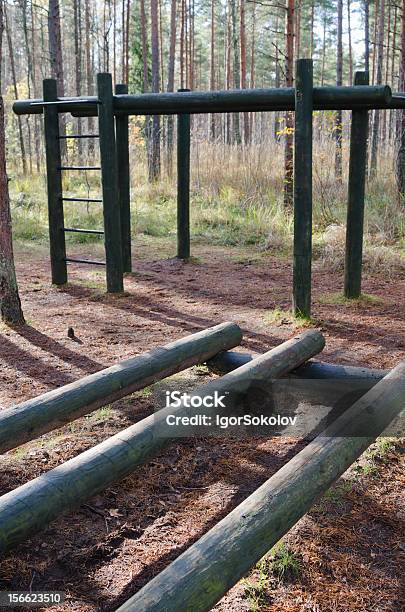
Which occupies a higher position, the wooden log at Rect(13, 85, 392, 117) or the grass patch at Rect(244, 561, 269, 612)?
the wooden log at Rect(13, 85, 392, 117)

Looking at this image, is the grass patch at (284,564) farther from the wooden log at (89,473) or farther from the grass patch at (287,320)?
the grass patch at (287,320)

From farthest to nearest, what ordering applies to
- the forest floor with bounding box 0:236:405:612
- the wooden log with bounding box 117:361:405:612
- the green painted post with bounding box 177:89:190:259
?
the green painted post with bounding box 177:89:190:259 < the forest floor with bounding box 0:236:405:612 < the wooden log with bounding box 117:361:405:612

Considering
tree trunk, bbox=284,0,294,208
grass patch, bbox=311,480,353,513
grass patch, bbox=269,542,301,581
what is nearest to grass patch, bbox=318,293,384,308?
grass patch, bbox=311,480,353,513

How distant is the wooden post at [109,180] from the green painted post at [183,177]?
144cm

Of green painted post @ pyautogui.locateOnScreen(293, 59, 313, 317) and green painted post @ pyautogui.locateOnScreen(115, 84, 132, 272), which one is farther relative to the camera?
green painted post @ pyautogui.locateOnScreen(115, 84, 132, 272)

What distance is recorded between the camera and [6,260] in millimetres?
5125

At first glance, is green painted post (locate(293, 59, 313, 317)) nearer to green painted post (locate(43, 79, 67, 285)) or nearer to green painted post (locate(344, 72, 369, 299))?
green painted post (locate(344, 72, 369, 299))

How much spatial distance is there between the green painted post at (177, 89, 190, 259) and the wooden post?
144 cm

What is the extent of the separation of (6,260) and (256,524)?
12.0ft

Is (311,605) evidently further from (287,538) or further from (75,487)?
(75,487)

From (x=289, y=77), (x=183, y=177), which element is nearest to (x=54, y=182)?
(x=183, y=177)

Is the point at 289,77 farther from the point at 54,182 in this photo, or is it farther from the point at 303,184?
the point at 303,184

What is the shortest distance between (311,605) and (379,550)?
0.43 m

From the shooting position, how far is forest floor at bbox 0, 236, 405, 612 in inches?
86.0
